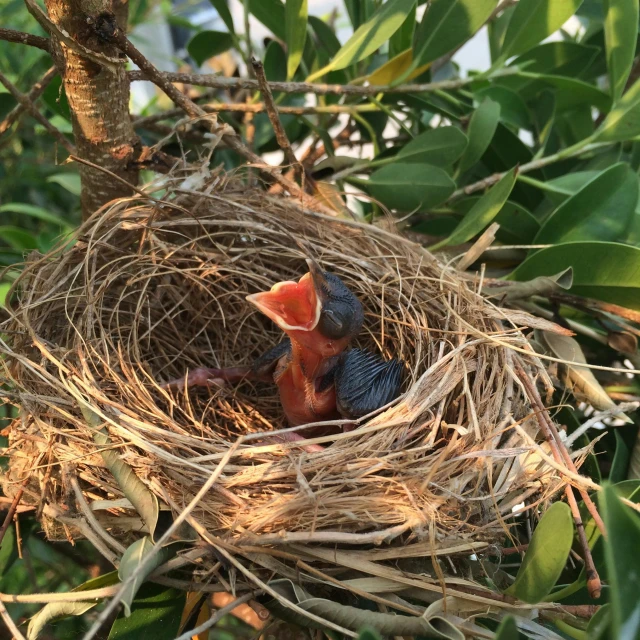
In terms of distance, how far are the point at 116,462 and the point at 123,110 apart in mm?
538

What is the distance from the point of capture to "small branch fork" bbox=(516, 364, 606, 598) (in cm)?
67

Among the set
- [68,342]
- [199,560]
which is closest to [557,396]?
[199,560]

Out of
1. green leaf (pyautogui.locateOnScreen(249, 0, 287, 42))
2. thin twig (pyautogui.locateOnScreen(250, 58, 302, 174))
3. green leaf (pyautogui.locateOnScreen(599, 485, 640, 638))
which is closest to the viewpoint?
green leaf (pyautogui.locateOnScreen(599, 485, 640, 638))

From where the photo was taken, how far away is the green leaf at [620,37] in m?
0.97

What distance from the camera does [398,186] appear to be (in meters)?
1.08

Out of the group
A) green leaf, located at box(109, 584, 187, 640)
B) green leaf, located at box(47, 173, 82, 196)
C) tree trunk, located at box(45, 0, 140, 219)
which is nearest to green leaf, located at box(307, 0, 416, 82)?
tree trunk, located at box(45, 0, 140, 219)

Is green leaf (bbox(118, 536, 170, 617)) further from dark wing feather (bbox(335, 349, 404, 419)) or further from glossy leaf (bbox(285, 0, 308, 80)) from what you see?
glossy leaf (bbox(285, 0, 308, 80))

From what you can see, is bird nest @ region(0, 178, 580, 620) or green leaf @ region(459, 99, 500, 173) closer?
bird nest @ region(0, 178, 580, 620)

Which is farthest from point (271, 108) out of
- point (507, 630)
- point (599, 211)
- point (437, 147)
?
point (507, 630)

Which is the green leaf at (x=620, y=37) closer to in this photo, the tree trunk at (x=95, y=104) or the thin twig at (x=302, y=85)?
the thin twig at (x=302, y=85)

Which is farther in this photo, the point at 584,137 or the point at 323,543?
the point at 584,137

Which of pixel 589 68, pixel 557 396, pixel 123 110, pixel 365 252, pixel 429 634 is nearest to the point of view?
pixel 429 634

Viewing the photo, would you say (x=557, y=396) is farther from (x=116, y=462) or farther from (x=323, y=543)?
(x=116, y=462)

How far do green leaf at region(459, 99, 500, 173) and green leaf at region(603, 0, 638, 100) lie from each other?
8.2 inches
